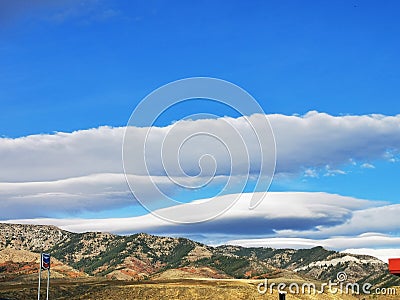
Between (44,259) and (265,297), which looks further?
(265,297)

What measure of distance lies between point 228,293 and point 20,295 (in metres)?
48.7

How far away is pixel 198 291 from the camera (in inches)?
5960

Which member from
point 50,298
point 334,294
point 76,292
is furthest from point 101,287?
point 334,294

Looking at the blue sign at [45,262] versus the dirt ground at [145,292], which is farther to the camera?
the dirt ground at [145,292]

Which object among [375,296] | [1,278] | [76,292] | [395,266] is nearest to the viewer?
[395,266]

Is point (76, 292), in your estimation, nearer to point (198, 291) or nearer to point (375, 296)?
point (198, 291)

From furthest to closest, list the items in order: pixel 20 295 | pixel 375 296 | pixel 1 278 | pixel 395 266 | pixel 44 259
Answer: pixel 1 278, pixel 375 296, pixel 20 295, pixel 44 259, pixel 395 266

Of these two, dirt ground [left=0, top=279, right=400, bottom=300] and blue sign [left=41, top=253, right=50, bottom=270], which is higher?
blue sign [left=41, top=253, right=50, bottom=270]

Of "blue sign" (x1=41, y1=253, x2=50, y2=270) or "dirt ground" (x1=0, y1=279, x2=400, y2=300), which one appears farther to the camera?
"dirt ground" (x1=0, y1=279, x2=400, y2=300)

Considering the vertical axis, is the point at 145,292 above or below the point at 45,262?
below

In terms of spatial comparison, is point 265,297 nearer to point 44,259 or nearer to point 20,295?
point 20,295

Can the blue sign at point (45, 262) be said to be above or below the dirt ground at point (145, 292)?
above

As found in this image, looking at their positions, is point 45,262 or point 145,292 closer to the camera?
point 45,262

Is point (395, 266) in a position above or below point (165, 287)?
above
